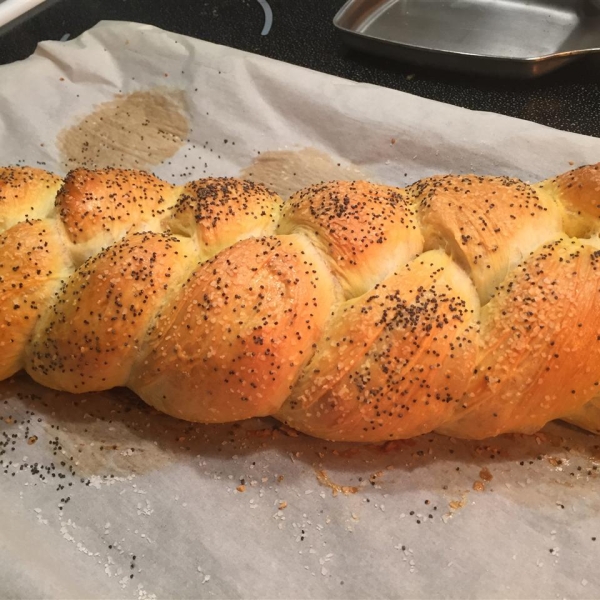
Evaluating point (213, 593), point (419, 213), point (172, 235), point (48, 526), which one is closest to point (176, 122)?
point (172, 235)

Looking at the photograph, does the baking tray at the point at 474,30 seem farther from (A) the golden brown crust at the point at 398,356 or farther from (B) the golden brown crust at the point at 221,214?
(A) the golden brown crust at the point at 398,356

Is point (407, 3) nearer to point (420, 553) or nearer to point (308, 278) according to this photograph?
point (308, 278)

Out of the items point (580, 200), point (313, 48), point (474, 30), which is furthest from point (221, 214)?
point (474, 30)

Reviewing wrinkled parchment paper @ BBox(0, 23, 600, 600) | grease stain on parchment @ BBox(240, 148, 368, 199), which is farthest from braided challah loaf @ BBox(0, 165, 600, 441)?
grease stain on parchment @ BBox(240, 148, 368, 199)

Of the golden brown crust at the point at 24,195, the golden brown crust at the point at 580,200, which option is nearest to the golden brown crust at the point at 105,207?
the golden brown crust at the point at 24,195

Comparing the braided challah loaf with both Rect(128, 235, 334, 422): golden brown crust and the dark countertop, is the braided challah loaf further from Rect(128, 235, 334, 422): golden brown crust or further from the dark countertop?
the dark countertop

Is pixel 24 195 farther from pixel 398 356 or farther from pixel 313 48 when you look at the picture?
pixel 313 48

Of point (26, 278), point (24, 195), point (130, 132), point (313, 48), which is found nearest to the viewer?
point (26, 278)
